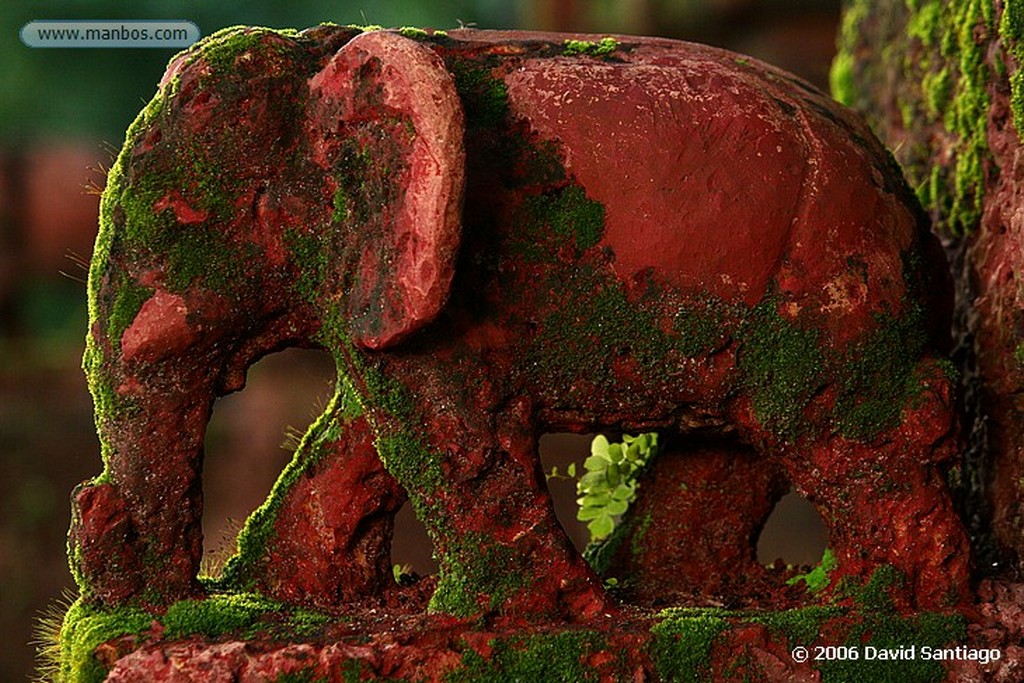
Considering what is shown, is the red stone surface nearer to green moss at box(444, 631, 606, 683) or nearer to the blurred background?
green moss at box(444, 631, 606, 683)

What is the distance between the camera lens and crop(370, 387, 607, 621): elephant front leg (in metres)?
2.72

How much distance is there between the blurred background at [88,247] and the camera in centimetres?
704

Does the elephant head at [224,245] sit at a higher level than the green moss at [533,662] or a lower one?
higher

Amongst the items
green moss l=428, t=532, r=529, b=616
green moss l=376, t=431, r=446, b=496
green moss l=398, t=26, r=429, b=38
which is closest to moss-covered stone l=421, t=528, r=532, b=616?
green moss l=428, t=532, r=529, b=616

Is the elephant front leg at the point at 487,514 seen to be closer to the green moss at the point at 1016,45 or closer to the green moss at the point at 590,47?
the green moss at the point at 590,47

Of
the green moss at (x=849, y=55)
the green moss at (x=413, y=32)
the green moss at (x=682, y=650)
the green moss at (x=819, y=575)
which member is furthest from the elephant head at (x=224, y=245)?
the green moss at (x=849, y=55)

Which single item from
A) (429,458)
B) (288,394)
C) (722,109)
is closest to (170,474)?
(429,458)

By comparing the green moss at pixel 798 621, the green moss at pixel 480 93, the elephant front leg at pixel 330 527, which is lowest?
the green moss at pixel 798 621

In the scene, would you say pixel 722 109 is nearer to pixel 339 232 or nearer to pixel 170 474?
pixel 339 232

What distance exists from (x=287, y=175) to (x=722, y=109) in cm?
92

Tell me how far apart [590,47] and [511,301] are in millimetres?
616

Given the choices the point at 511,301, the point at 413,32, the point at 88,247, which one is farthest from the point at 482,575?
the point at 88,247

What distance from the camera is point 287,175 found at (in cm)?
278

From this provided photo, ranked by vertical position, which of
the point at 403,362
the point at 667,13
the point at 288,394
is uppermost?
the point at 667,13
